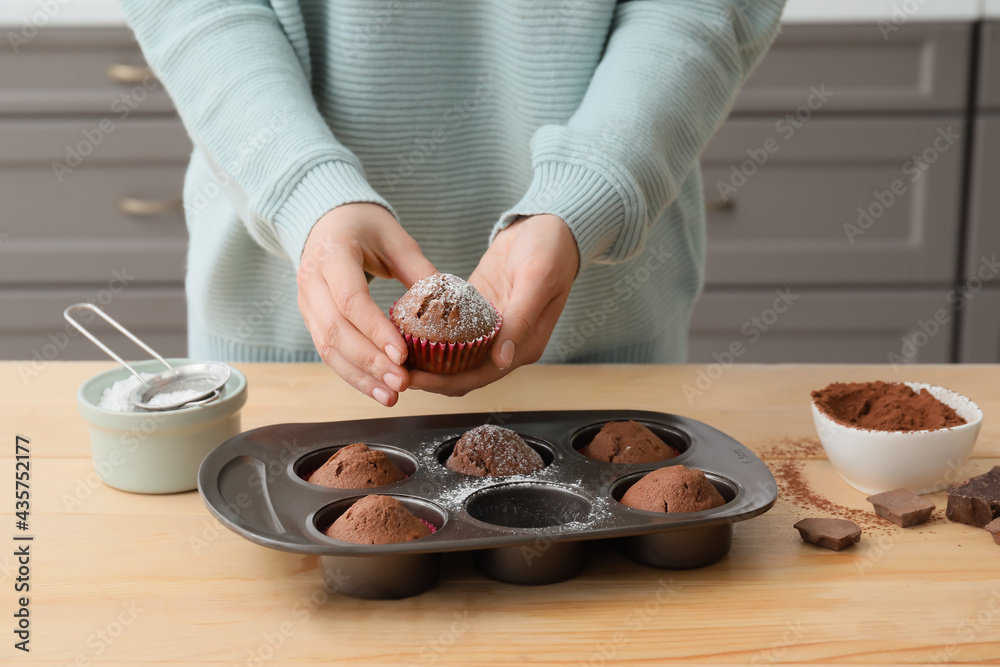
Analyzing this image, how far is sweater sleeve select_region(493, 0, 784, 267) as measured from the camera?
120 cm

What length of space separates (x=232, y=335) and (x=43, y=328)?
1.45 meters

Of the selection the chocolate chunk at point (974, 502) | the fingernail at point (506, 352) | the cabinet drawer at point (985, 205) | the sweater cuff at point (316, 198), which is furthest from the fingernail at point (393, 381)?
the cabinet drawer at point (985, 205)

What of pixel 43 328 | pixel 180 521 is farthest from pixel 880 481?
pixel 43 328

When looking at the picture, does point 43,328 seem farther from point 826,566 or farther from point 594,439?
point 826,566

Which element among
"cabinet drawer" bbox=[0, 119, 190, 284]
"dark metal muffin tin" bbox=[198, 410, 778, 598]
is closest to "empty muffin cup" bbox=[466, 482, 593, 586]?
"dark metal muffin tin" bbox=[198, 410, 778, 598]

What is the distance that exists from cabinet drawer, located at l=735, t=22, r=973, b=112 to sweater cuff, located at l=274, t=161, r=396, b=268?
1.68 metres

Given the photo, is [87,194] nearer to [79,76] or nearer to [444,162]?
[79,76]

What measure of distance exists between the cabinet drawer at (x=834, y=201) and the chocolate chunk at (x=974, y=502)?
171 cm

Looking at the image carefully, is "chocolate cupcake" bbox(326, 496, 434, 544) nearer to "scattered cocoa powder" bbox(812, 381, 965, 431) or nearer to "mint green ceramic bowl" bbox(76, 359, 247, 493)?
"mint green ceramic bowl" bbox(76, 359, 247, 493)

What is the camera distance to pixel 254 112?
1.25 metres

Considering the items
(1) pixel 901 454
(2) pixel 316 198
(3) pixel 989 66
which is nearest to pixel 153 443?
(2) pixel 316 198

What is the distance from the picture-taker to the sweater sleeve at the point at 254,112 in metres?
1.18

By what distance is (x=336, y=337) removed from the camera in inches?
40.7

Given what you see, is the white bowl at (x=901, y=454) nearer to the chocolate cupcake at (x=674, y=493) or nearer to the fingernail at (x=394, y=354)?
the chocolate cupcake at (x=674, y=493)
